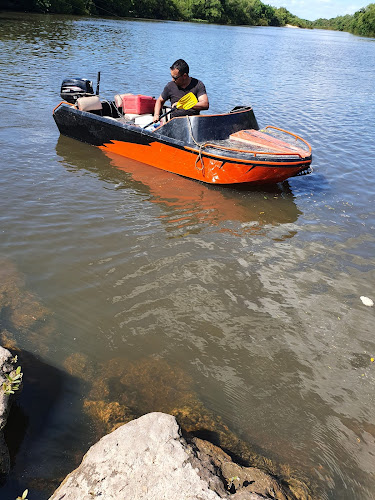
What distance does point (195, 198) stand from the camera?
6863 mm

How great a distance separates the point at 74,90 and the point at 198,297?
629 cm

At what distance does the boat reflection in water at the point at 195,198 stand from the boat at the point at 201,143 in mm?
216

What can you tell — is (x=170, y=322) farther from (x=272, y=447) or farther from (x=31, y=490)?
(x=31, y=490)

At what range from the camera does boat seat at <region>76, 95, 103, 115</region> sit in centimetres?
830

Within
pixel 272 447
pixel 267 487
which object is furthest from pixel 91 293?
pixel 267 487

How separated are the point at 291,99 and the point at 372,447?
43.0 feet

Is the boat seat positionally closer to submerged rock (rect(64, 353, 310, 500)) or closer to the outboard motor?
the outboard motor

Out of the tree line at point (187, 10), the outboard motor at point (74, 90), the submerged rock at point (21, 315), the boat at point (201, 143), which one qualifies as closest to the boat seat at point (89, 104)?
the boat at point (201, 143)

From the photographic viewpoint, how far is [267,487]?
246 cm

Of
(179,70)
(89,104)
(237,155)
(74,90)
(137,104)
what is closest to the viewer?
(237,155)

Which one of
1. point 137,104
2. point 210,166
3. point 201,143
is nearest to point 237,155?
point 210,166

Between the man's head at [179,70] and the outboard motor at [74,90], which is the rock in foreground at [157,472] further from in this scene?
the outboard motor at [74,90]

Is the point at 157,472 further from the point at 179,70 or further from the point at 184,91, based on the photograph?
the point at 184,91

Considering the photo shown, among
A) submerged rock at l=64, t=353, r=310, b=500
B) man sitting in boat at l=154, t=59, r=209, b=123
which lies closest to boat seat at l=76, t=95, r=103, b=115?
man sitting in boat at l=154, t=59, r=209, b=123
